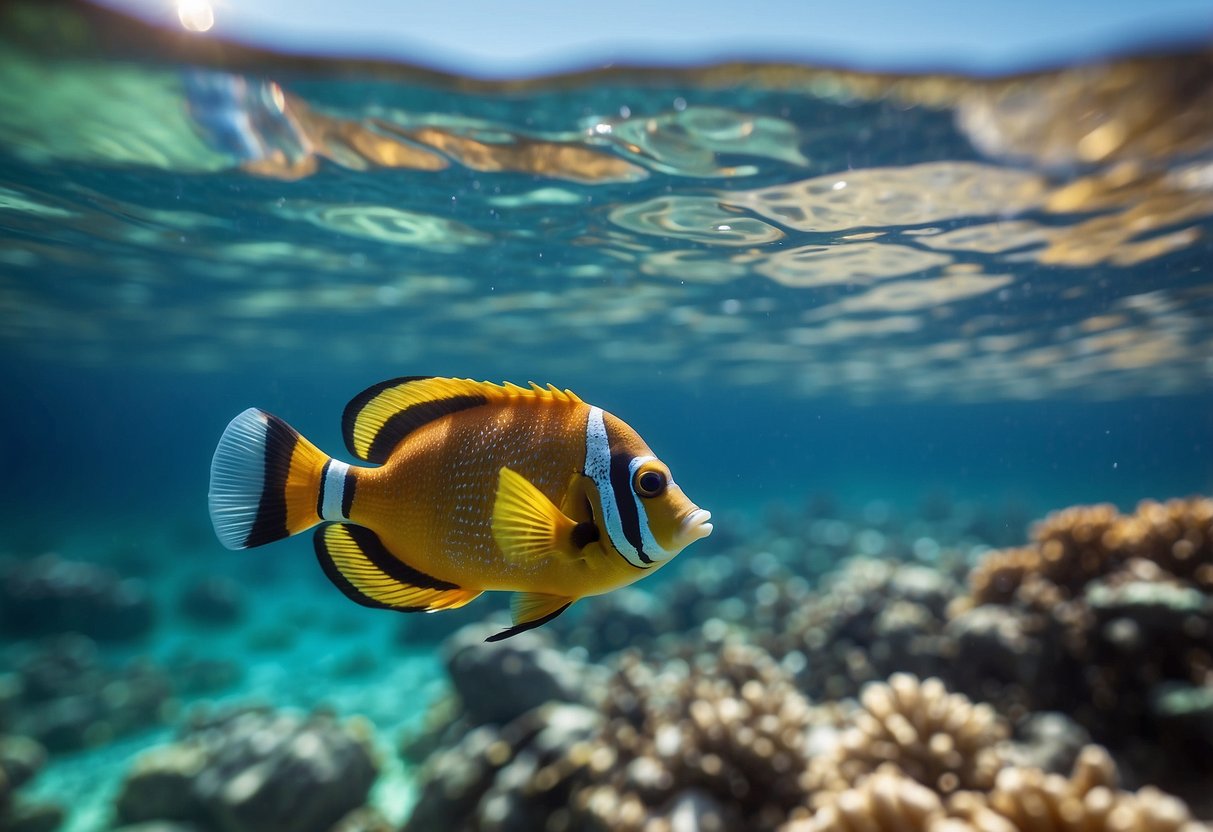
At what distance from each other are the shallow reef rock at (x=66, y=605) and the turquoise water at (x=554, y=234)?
1.70ft

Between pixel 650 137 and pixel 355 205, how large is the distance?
617cm

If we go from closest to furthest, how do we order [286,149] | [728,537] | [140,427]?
1. [286,149]
2. [728,537]
3. [140,427]

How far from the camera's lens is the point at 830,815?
11.4ft

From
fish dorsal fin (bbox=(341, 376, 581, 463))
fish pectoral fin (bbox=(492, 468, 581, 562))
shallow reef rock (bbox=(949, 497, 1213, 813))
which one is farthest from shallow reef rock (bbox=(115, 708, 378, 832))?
shallow reef rock (bbox=(949, 497, 1213, 813))

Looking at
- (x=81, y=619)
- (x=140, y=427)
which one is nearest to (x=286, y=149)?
(x=81, y=619)

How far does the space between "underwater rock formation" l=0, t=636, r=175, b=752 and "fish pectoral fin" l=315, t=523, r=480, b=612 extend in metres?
12.1

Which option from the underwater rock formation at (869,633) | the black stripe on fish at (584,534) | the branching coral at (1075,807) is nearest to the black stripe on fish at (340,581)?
the black stripe on fish at (584,534)

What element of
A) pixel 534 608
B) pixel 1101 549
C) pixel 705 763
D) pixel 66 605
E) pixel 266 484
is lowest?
pixel 705 763

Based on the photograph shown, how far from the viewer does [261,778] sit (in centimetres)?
624

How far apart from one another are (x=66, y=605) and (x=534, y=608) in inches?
806

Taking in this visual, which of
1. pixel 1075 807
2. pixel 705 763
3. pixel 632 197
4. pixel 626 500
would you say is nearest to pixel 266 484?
pixel 626 500

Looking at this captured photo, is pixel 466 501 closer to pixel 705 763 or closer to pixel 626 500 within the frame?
pixel 626 500

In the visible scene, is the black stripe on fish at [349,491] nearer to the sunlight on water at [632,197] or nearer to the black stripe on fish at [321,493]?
the black stripe on fish at [321,493]

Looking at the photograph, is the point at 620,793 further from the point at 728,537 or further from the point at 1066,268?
the point at 728,537
